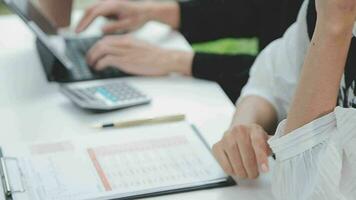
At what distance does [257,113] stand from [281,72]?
0.29ft

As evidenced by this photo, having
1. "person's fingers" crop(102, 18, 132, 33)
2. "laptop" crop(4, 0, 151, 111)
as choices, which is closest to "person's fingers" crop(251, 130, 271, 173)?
"laptop" crop(4, 0, 151, 111)

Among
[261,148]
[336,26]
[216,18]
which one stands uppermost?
[336,26]

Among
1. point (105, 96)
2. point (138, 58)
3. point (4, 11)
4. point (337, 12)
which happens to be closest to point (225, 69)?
point (138, 58)

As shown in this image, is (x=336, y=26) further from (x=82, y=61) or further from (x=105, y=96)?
(x=82, y=61)

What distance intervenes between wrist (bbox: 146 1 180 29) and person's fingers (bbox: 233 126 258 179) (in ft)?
2.09

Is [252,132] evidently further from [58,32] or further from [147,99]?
[58,32]

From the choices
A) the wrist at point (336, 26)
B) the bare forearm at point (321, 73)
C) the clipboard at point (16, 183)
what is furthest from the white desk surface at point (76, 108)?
the wrist at point (336, 26)

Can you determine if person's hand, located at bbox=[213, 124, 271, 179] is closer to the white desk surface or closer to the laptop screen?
the white desk surface

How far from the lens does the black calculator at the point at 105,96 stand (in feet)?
3.84

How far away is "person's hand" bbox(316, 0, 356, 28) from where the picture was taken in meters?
0.84

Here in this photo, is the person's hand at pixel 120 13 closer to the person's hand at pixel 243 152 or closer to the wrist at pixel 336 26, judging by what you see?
the person's hand at pixel 243 152

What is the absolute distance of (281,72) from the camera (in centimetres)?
116

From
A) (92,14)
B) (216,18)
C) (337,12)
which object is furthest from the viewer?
(216,18)

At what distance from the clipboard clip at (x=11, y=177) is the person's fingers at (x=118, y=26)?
1.96 ft
